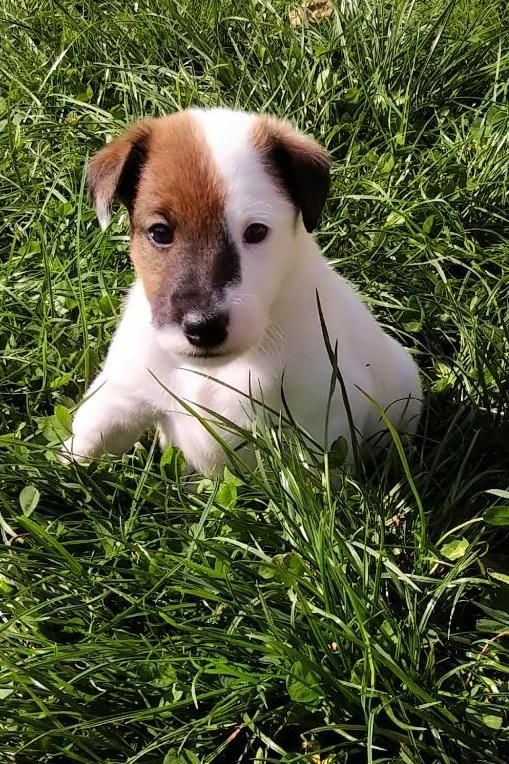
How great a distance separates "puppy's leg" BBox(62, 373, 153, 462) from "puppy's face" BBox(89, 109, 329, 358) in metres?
0.55

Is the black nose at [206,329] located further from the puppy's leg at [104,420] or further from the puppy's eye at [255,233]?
the puppy's leg at [104,420]

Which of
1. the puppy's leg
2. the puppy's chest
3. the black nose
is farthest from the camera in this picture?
the puppy's leg

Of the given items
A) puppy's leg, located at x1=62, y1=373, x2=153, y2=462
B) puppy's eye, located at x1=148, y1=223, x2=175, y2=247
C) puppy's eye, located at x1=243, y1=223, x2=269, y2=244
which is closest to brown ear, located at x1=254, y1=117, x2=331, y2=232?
puppy's eye, located at x1=243, y1=223, x2=269, y2=244

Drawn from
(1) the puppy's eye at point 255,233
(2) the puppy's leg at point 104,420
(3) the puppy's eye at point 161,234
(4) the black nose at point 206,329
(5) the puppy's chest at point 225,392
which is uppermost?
(1) the puppy's eye at point 255,233

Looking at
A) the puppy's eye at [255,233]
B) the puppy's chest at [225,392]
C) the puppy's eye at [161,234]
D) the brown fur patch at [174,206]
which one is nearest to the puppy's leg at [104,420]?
the puppy's chest at [225,392]

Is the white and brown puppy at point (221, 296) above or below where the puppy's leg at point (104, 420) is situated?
above

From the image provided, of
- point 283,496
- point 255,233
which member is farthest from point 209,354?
point 283,496

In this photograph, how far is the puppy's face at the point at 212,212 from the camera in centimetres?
271

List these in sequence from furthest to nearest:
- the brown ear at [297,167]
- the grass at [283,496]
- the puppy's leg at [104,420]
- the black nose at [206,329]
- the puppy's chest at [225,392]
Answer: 1. the puppy's leg at [104,420]
2. the puppy's chest at [225,392]
3. the brown ear at [297,167]
4. the grass at [283,496]
5. the black nose at [206,329]

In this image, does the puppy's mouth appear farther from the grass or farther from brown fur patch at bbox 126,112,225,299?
the grass

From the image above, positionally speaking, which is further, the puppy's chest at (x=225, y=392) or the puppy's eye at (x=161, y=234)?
the puppy's chest at (x=225, y=392)

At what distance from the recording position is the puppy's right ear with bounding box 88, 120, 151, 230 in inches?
116

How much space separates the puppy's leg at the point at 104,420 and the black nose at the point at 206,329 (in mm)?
668

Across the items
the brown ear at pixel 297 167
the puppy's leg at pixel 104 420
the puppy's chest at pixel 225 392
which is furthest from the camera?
the puppy's leg at pixel 104 420
